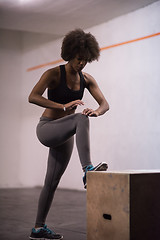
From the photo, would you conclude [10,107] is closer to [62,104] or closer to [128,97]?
[128,97]

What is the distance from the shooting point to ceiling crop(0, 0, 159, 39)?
222 inches

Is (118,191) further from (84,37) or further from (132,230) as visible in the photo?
(84,37)

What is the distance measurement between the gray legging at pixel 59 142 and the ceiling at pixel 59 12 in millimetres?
3250

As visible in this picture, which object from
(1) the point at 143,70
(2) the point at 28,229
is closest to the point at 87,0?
(1) the point at 143,70

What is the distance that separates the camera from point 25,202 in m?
5.29

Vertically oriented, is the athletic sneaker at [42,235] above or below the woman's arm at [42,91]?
below

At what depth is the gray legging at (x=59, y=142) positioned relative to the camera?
2.51 m

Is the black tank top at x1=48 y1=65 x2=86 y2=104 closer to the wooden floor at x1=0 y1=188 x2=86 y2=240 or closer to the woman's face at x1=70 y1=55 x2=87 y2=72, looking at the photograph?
the woman's face at x1=70 y1=55 x2=87 y2=72

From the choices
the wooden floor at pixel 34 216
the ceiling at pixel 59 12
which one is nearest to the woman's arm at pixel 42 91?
the wooden floor at pixel 34 216

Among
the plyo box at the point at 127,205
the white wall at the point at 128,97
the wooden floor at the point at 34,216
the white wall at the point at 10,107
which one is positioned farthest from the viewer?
the white wall at the point at 10,107

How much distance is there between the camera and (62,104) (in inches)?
108

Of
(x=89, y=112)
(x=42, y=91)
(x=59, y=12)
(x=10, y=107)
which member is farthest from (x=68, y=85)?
(x=10, y=107)

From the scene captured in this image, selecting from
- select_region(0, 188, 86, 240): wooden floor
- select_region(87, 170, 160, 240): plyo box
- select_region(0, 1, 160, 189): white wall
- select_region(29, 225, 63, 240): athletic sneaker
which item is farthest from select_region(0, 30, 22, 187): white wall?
select_region(87, 170, 160, 240): plyo box

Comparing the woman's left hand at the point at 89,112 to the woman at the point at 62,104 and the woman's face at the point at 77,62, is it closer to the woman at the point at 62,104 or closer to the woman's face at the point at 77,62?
the woman at the point at 62,104
